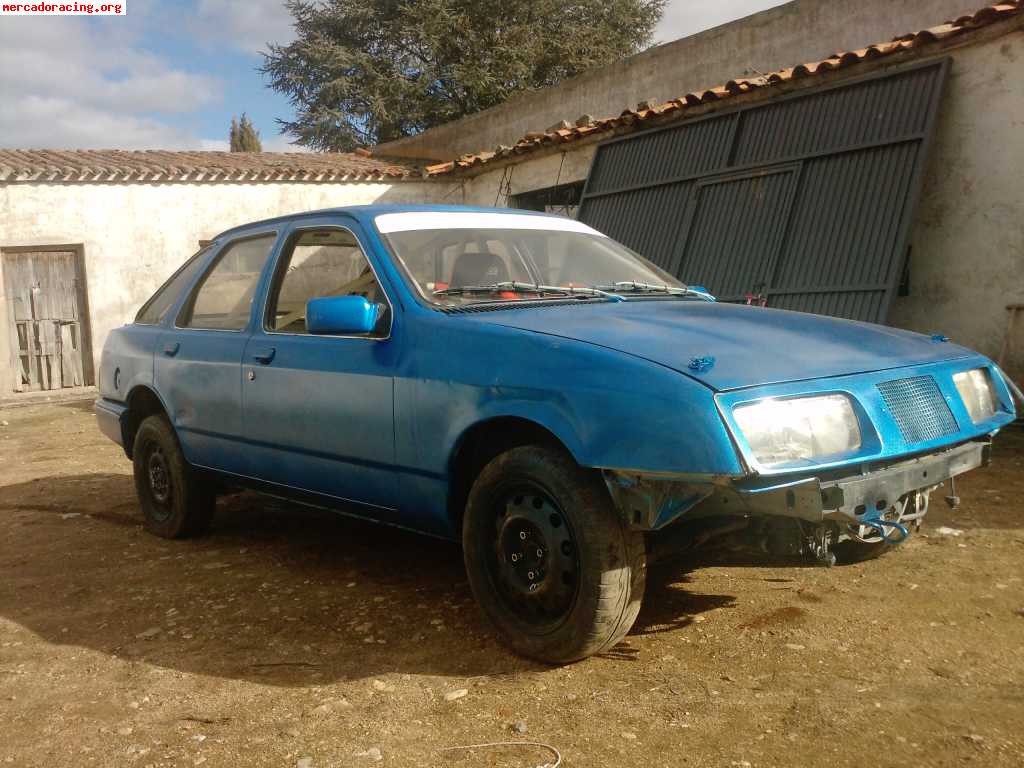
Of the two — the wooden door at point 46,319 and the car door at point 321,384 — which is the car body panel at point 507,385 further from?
the wooden door at point 46,319

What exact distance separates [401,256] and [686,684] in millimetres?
1922

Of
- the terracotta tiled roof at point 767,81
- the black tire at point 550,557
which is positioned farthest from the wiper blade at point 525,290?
the terracotta tiled roof at point 767,81

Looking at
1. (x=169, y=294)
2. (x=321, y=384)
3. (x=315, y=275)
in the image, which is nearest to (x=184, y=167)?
(x=169, y=294)

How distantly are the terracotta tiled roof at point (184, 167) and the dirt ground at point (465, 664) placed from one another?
36.5ft

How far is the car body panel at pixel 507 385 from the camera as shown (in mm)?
2754

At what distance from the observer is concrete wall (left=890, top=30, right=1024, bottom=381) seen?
7617 mm

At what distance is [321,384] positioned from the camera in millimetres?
3910

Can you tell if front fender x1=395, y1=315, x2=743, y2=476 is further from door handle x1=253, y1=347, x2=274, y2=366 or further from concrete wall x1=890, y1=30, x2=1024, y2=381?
concrete wall x1=890, y1=30, x2=1024, y2=381

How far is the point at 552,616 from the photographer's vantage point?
3.15 meters

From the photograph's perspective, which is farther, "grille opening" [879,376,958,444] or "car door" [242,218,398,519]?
"car door" [242,218,398,519]

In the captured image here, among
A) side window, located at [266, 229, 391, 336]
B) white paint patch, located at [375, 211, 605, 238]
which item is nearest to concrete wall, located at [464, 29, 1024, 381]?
white paint patch, located at [375, 211, 605, 238]

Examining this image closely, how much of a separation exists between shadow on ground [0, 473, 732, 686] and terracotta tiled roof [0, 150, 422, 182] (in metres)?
10.2

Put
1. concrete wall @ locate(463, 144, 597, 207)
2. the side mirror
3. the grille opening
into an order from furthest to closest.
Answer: concrete wall @ locate(463, 144, 597, 207), the side mirror, the grille opening

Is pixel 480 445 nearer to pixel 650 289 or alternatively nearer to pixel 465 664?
pixel 465 664
